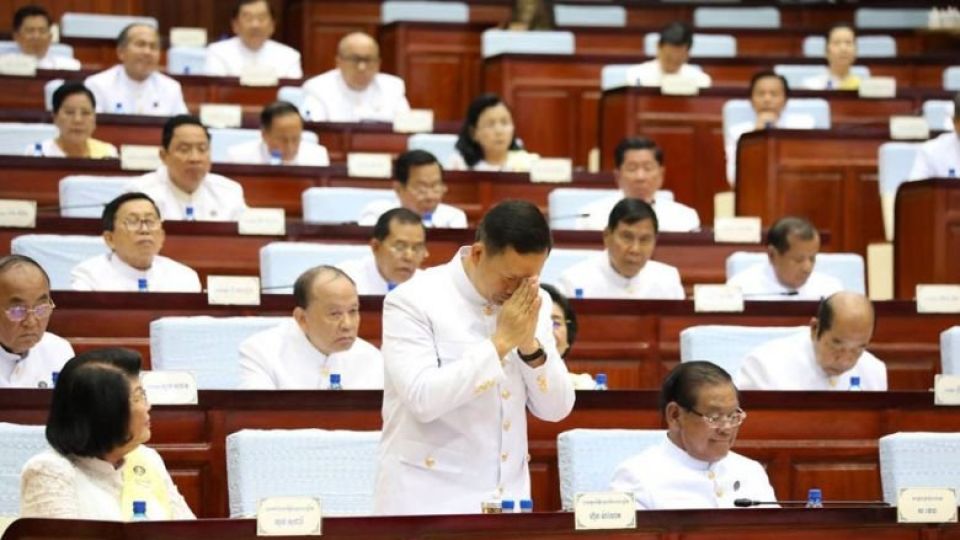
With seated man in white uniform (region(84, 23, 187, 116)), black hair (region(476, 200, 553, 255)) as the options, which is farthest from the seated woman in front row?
seated man in white uniform (region(84, 23, 187, 116))

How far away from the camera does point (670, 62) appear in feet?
36.8

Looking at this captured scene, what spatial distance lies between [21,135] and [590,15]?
487 cm

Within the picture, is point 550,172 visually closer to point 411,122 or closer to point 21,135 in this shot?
point 411,122

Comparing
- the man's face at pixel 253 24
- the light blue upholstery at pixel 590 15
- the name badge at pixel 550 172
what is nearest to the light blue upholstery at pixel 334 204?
the name badge at pixel 550 172

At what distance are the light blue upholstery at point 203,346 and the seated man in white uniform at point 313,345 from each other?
0.50 feet

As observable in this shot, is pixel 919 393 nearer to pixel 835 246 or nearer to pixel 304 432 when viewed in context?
pixel 304 432

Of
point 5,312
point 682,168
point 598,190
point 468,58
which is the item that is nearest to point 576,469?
point 5,312

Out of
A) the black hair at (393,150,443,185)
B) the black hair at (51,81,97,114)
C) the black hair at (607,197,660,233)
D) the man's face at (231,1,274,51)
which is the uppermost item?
the man's face at (231,1,274,51)

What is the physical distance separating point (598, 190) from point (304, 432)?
443 centimetres

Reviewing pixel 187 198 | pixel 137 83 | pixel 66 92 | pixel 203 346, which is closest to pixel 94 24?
pixel 137 83

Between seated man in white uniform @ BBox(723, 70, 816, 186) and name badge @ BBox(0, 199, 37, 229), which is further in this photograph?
seated man in white uniform @ BBox(723, 70, 816, 186)

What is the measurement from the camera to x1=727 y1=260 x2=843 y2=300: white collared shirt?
7.95m

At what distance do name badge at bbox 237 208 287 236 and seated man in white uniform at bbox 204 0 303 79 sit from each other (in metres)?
3.65

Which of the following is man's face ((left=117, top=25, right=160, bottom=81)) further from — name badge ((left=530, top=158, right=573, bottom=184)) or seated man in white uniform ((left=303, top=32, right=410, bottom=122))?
name badge ((left=530, top=158, right=573, bottom=184))
